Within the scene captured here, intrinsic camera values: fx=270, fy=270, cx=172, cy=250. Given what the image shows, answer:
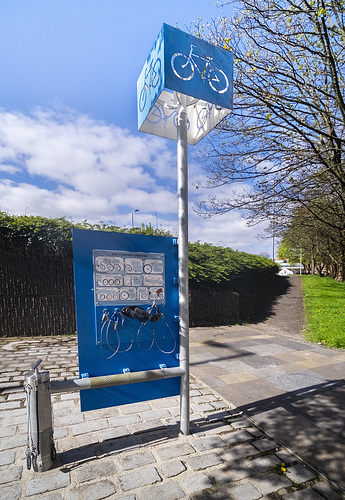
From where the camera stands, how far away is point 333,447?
2.84m

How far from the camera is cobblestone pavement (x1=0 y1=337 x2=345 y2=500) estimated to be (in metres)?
2.24

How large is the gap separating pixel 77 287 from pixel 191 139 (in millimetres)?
2632

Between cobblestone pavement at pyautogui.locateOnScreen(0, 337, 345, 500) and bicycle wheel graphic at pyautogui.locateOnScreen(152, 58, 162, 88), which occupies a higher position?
bicycle wheel graphic at pyautogui.locateOnScreen(152, 58, 162, 88)

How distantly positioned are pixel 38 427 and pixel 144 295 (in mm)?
1553

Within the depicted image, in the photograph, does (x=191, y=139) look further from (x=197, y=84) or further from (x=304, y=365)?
(x=304, y=365)

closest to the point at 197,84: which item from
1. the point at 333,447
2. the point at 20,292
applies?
the point at 333,447

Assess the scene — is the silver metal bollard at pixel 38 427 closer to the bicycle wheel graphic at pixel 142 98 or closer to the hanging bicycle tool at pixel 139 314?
the hanging bicycle tool at pixel 139 314

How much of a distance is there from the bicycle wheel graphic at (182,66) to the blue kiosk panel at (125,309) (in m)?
1.75

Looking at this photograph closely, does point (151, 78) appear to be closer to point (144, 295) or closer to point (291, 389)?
point (144, 295)

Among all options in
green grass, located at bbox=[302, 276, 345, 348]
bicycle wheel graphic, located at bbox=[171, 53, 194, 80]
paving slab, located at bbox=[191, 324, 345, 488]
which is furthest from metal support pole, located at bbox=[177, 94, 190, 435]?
green grass, located at bbox=[302, 276, 345, 348]

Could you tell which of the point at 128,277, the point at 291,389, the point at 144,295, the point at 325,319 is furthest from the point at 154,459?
the point at 325,319

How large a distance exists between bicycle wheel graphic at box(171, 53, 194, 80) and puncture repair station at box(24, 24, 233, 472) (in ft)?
0.03

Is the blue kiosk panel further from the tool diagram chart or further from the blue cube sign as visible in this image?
the blue cube sign

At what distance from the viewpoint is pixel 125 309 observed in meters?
2.97
